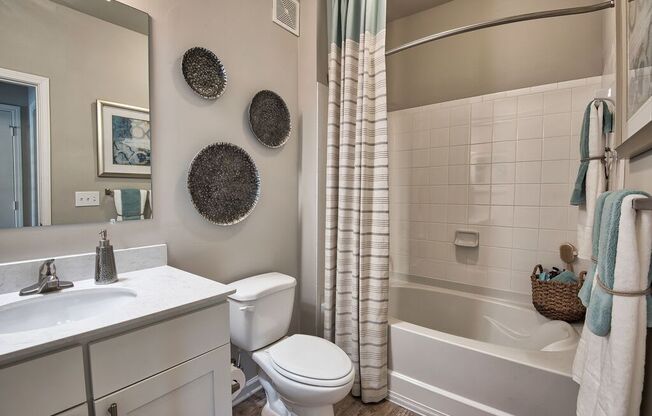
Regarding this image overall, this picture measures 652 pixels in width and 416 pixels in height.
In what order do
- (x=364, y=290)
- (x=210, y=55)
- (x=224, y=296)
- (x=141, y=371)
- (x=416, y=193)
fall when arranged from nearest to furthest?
1. (x=141, y=371)
2. (x=224, y=296)
3. (x=210, y=55)
4. (x=364, y=290)
5. (x=416, y=193)

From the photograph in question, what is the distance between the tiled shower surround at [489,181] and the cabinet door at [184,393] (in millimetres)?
1785

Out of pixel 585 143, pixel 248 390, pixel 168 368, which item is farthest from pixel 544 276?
pixel 168 368

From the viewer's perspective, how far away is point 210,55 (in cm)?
152

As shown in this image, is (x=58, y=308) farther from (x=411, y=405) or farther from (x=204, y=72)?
(x=411, y=405)

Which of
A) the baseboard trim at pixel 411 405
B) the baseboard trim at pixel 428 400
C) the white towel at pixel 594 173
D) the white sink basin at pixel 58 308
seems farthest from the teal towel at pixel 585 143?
the white sink basin at pixel 58 308

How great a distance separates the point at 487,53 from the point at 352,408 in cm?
249

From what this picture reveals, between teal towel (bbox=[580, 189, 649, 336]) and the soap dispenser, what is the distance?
151 cm

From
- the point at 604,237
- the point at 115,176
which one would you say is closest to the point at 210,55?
the point at 115,176

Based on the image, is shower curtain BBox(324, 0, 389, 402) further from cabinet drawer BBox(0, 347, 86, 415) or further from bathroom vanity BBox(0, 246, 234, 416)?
cabinet drawer BBox(0, 347, 86, 415)

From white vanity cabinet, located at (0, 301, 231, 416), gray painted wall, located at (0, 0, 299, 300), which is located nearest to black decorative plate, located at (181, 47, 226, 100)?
gray painted wall, located at (0, 0, 299, 300)

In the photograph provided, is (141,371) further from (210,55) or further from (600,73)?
(600,73)

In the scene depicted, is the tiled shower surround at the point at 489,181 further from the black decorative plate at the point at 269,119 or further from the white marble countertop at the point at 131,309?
the white marble countertop at the point at 131,309

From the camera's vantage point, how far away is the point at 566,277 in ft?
5.64

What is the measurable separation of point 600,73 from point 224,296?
2.40 metres
